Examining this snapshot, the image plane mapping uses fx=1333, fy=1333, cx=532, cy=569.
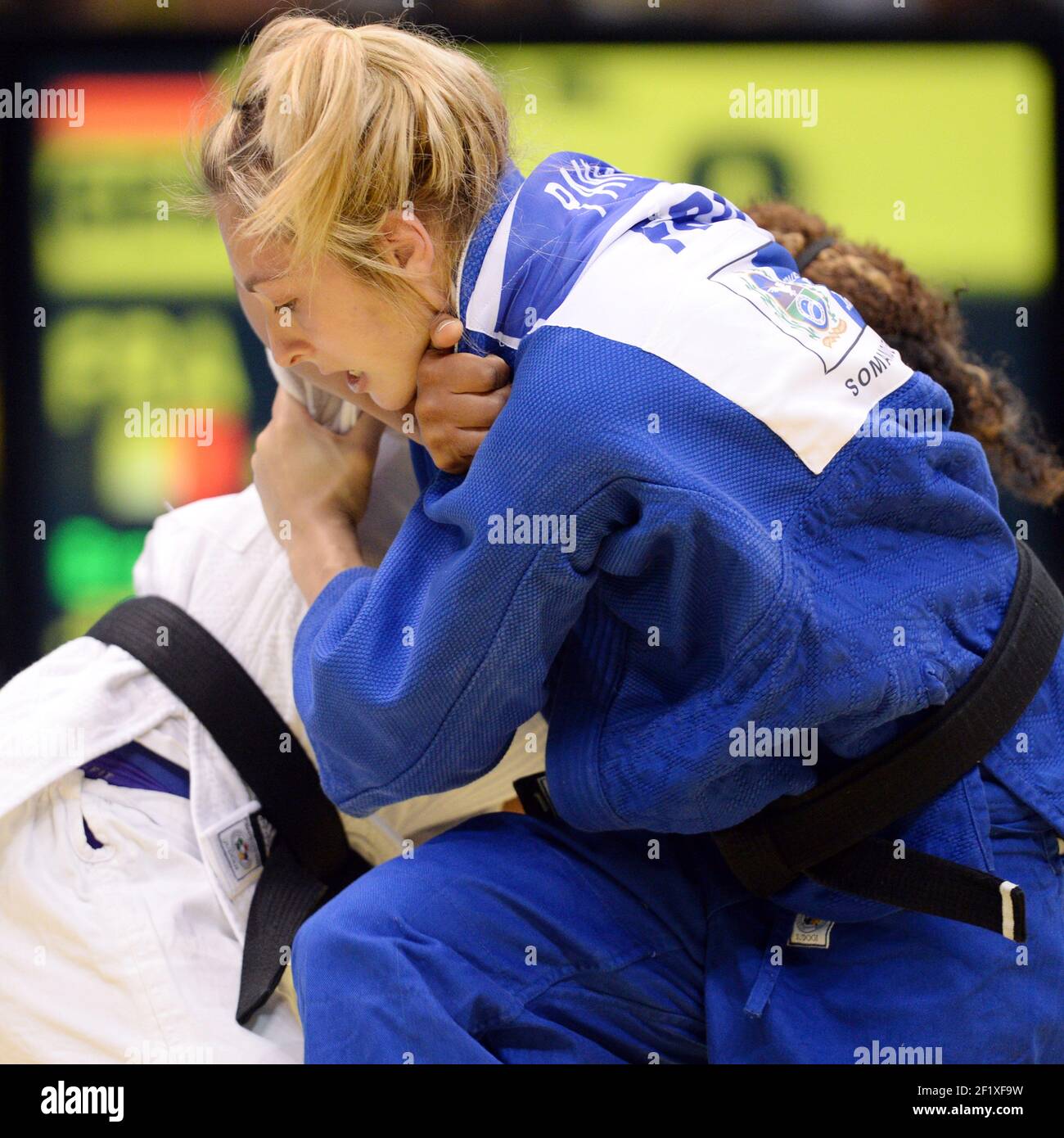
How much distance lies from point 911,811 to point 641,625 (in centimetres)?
29

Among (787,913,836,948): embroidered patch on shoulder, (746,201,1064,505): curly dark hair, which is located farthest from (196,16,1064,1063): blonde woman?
(746,201,1064,505): curly dark hair

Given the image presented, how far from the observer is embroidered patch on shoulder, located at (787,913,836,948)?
3.94ft

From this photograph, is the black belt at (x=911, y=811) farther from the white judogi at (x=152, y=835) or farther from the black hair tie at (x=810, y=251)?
the black hair tie at (x=810, y=251)

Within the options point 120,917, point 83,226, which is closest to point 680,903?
point 120,917

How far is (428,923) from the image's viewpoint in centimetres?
118

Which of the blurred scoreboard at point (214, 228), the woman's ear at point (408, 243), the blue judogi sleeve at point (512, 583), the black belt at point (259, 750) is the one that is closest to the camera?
the blue judogi sleeve at point (512, 583)

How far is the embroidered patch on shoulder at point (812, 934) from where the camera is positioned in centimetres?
120

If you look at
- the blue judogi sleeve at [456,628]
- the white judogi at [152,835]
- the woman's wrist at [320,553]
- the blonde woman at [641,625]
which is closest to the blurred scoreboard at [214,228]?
the white judogi at [152,835]

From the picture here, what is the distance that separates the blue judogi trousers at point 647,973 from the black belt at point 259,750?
231 mm

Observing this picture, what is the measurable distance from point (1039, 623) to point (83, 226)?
193 centimetres

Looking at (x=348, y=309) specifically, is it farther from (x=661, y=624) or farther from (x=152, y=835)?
(x=152, y=835)

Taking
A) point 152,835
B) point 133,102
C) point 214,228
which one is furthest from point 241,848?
point 133,102

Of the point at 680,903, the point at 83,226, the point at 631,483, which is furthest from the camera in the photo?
the point at 83,226
